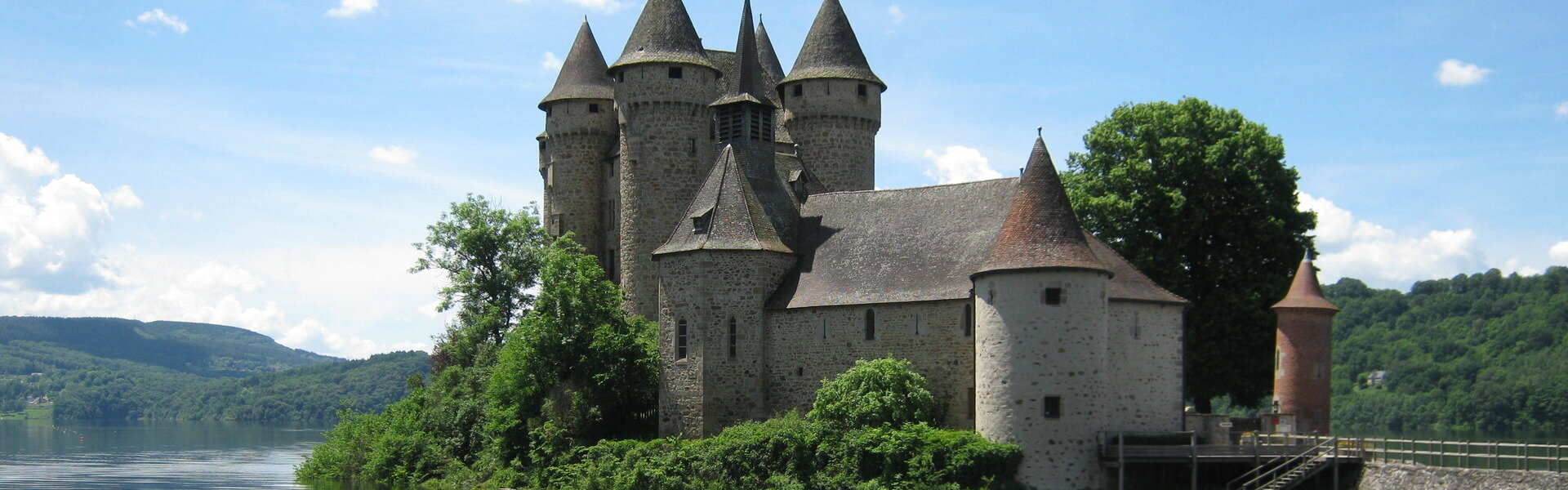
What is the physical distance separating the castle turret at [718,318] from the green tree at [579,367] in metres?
2.43

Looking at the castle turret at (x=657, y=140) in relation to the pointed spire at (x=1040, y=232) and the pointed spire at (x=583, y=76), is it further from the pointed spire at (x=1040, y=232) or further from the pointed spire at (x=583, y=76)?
the pointed spire at (x=1040, y=232)

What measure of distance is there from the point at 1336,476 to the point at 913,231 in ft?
43.3

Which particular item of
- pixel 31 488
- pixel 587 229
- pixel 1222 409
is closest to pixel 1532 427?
pixel 1222 409

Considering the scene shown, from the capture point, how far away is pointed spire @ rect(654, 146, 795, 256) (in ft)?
141

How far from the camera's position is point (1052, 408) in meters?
35.4

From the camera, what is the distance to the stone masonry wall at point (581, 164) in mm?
55250

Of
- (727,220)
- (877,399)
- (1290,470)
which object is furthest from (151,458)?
(1290,470)

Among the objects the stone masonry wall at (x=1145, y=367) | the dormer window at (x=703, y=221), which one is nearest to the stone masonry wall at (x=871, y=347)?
the dormer window at (x=703, y=221)

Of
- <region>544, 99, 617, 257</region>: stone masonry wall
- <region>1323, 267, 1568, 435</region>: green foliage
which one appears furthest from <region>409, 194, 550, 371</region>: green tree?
<region>1323, 267, 1568, 435</region>: green foliage

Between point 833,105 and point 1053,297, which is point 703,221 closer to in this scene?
point 833,105

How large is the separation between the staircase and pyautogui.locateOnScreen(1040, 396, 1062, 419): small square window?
4.14 m

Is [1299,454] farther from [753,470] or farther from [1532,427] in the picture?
[1532,427]

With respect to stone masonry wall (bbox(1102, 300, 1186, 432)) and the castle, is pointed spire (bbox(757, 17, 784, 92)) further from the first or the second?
stone masonry wall (bbox(1102, 300, 1186, 432))

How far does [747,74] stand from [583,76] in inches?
388
